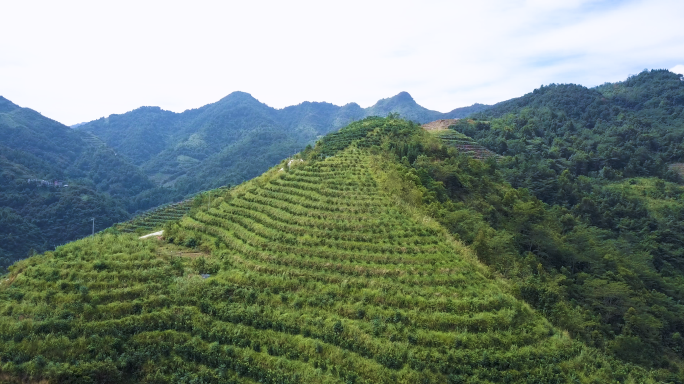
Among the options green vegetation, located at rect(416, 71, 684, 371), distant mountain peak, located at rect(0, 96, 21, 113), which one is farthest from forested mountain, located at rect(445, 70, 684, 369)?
distant mountain peak, located at rect(0, 96, 21, 113)

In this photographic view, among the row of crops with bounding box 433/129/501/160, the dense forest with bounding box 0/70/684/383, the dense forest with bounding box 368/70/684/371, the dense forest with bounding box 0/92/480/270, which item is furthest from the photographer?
the dense forest with bounding box 0/92/480/270

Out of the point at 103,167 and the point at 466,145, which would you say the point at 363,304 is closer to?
the point at 466,145

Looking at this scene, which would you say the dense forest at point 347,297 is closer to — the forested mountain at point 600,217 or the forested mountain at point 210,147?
→ the forested mountain at point 600,217

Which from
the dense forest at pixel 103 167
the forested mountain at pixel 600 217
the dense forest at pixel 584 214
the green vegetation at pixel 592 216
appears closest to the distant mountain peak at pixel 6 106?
the dense forest at pixel 103 167

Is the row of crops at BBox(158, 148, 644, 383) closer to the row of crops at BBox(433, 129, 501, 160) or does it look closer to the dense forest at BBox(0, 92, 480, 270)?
the row of crops at BBox(433, 129, 501, 160)

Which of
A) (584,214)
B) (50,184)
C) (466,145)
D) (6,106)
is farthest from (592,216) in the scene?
(6,106)

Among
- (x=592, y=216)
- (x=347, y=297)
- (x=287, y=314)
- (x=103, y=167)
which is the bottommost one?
(x=592, y=216)
